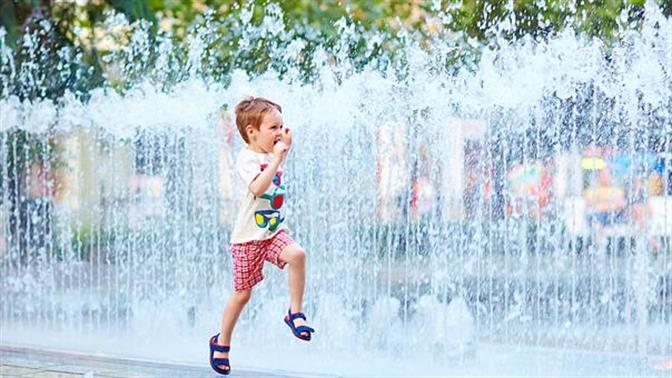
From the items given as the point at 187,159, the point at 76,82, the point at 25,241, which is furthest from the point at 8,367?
the point at 76,82

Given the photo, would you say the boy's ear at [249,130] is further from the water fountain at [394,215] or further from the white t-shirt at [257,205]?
the water fountain at [394,215]

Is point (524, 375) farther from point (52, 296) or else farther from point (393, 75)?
point (52, 296)

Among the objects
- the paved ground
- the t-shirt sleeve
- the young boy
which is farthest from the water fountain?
the t-shirt sleeve

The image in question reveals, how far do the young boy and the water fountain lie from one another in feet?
6.52

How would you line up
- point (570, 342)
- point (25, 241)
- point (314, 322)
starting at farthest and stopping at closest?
point (25, 241)
point (314, 322)
point (570, 342)

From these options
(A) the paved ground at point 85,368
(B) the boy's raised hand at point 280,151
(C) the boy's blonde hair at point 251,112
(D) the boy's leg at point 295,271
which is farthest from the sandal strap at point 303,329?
(A) the paved ground at point 85,368

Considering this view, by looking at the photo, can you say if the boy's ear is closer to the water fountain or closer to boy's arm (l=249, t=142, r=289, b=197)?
boy's arm (l=249, t=142, r=289, b=197)

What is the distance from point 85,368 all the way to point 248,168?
2319mm

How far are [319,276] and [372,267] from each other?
613mm

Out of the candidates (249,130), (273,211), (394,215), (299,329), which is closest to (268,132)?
(249,130)

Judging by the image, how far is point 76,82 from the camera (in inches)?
498

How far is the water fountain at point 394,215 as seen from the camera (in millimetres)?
7434

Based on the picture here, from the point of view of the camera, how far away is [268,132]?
420 cm

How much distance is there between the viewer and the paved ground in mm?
5664
